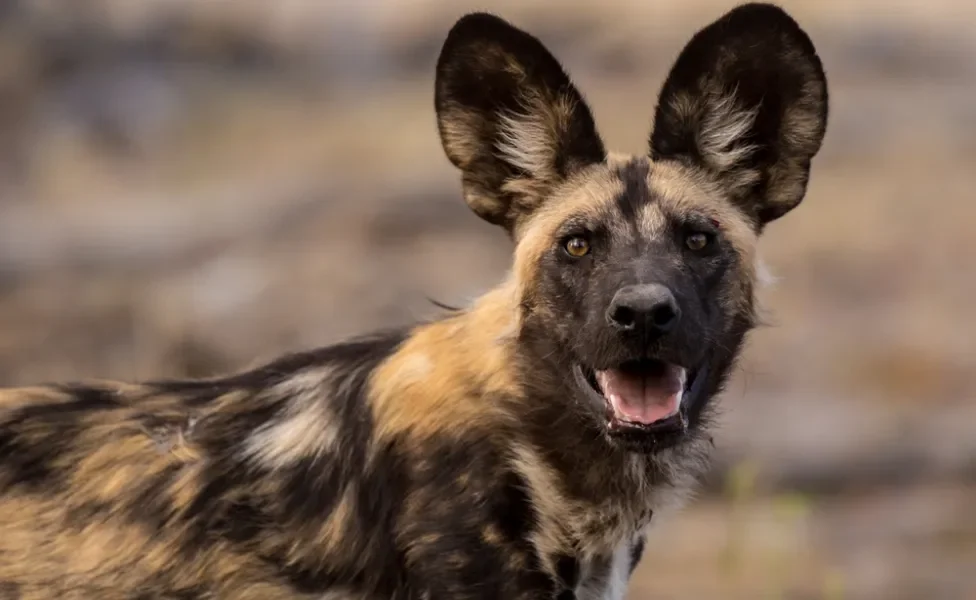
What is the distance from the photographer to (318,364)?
12.0 ft

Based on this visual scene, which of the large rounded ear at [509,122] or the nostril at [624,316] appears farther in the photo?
the large rounded ear at [509,122]

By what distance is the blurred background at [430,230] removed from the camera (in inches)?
276

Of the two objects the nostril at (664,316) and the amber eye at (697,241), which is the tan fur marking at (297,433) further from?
the amber eye at (697,241)

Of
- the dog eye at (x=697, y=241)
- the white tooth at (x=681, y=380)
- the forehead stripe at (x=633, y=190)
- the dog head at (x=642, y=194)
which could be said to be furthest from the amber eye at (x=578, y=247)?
the white tooth at (x=681, y=380)

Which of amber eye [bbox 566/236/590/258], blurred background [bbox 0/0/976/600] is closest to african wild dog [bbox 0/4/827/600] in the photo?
amber eye [bbox 566/236/590/258]

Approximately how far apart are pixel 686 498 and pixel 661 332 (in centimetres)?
54

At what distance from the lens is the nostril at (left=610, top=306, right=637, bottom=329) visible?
3180mm

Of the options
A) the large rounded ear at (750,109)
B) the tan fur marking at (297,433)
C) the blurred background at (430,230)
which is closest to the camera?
the tan fur marking at (297,433)

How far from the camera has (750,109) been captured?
12.0ft

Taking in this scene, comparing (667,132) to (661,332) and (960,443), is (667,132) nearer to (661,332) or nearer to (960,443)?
(661,332)

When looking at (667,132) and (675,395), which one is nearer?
(675,395)

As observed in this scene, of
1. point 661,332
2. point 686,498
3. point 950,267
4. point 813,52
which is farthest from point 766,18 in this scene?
point 950,267

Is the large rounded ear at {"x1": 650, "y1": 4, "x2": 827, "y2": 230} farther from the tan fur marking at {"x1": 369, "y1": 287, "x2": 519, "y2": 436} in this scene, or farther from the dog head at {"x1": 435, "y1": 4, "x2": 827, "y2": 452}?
the tan fur marking at {"x1": 369, "y1": 287, "x2": 519, "y2": 436}

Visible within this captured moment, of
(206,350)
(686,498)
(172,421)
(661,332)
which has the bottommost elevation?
(206,350)
